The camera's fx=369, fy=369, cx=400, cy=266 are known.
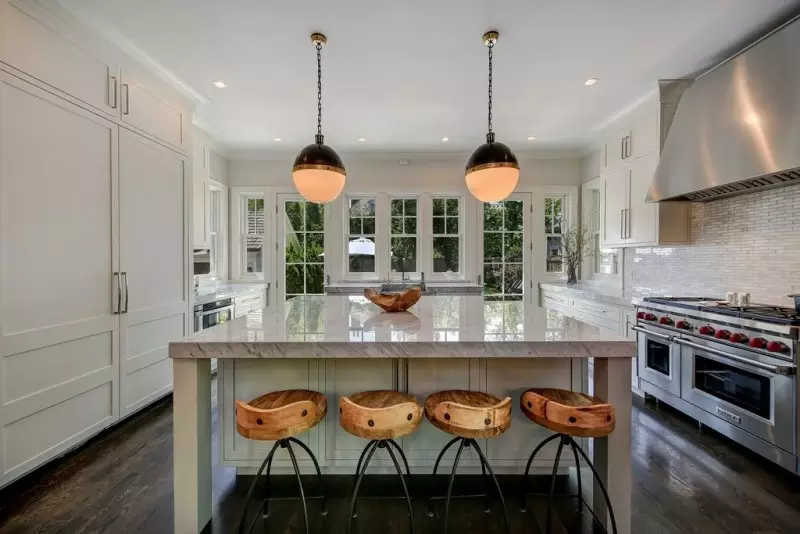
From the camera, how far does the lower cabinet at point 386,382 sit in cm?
198

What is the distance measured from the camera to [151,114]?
2.94 m

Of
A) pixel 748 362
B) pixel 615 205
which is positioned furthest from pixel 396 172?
pixel 748 362

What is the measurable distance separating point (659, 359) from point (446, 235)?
2.96m

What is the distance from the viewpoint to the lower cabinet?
78.0 inches

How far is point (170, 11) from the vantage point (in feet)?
7.24

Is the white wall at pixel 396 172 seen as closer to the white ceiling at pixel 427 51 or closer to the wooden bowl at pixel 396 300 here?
the white ceiling at pixel 427 51

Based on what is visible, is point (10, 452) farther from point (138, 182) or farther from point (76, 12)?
point (76, 12)

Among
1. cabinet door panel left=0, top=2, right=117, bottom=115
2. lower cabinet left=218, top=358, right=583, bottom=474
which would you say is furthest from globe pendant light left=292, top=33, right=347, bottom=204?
cabinet door panel left=0, top=2, right=117, bottom=115

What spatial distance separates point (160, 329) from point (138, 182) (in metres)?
1.17

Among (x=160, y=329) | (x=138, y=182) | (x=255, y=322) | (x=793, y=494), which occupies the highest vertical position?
(x=138, y=182)

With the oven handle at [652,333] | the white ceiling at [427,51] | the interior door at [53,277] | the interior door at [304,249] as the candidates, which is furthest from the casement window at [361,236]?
the oven handle at [652,333]

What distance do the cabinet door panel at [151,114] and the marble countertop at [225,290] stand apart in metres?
1.47

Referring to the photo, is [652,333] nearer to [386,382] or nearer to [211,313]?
[386,382]

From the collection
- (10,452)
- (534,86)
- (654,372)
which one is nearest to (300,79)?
(534,86)
